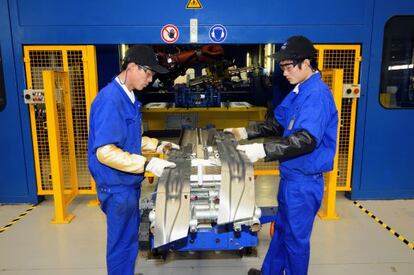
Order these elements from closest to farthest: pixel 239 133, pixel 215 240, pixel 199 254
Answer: pixel 215 240, pixel 239 133, pixel 199 254

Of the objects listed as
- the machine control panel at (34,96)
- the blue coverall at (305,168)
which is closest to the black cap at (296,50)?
the blue coverall at (305,168)

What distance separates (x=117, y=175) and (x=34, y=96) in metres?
2.33

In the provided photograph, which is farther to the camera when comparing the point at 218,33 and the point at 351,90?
the point at 351,90

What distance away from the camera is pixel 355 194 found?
431 centimetres

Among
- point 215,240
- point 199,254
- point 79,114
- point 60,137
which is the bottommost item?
point 199,254

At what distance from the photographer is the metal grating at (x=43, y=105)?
389 centimetres

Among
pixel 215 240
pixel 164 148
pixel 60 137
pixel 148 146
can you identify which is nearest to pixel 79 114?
pixel 60 137

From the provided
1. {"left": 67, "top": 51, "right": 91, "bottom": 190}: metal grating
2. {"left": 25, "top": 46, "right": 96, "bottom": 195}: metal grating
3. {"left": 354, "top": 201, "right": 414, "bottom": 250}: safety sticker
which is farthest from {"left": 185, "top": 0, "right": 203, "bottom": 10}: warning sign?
{"left": 354, "top": 201, "right": 414, "bottom": 250}: safety sticker

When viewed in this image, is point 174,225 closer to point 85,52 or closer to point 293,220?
point 293,220

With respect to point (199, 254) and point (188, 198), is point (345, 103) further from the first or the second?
point (188, 198)

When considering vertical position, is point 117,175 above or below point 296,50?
below

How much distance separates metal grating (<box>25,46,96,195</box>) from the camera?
3893mm

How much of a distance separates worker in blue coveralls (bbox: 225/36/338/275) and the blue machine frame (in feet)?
5.65

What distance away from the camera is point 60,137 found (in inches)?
155
